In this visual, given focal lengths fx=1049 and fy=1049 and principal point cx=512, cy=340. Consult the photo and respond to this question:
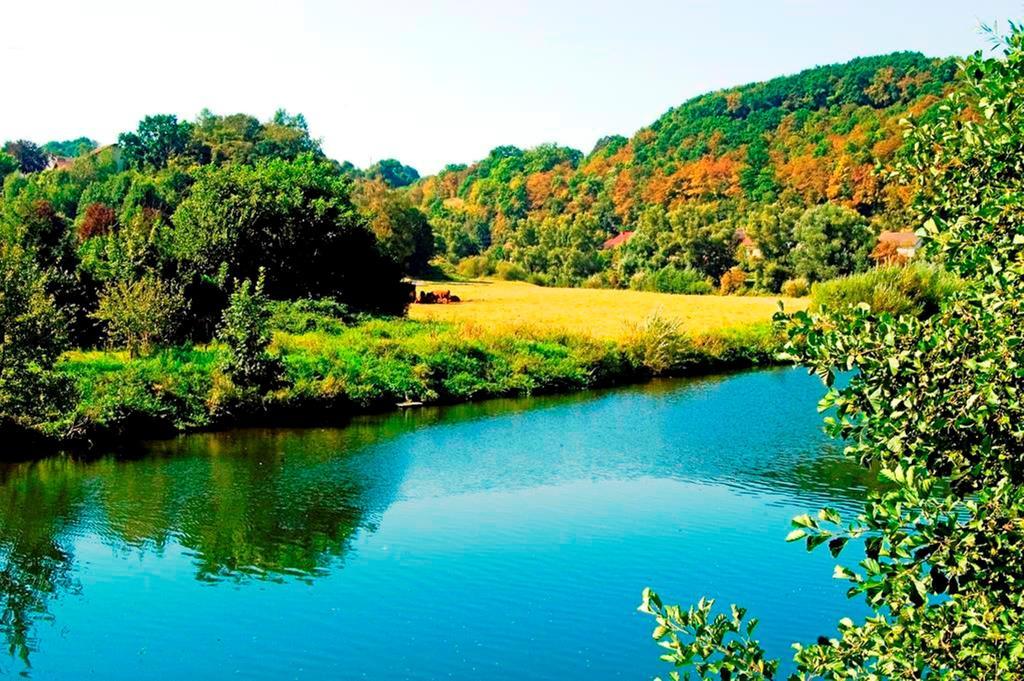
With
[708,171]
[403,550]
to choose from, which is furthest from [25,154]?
[403,550]

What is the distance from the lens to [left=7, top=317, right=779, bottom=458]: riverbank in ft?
86.0

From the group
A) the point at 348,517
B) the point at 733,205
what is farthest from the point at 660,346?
the point at 733,205

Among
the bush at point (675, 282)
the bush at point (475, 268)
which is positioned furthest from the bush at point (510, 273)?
the bush at point (675, 282)

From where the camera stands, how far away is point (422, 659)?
13.3m

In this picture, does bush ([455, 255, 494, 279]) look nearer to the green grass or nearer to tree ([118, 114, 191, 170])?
tree ([118, 114, 191, 170])

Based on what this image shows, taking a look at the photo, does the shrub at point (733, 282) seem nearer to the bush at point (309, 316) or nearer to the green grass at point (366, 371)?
the green grass at point (366, 371)

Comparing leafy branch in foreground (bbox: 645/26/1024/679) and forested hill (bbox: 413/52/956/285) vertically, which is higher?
forested hill (bbox: 413/52/956/285)

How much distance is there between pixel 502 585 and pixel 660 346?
2579 centimetres

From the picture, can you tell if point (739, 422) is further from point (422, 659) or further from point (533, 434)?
point (422, 659)

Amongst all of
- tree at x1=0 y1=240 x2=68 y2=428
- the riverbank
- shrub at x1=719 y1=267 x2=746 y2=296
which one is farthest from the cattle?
tree at x1=0 y1=240 x2=68 y2=428

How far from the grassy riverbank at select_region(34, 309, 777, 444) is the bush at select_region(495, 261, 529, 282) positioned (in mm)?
42957

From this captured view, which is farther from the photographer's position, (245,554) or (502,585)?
(245,554)

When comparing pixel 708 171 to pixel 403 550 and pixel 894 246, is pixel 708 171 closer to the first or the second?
pixel 894 246

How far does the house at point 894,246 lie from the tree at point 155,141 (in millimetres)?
52318
